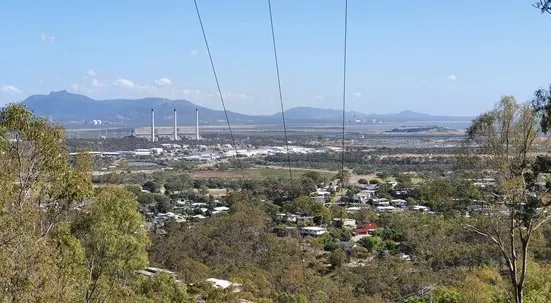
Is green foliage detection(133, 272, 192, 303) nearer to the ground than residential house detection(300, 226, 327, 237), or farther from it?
farther from it

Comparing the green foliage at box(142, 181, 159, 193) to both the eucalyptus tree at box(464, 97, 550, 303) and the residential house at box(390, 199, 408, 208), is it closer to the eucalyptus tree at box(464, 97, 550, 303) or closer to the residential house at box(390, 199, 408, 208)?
the residential house at box(390, 199, 408, 208)

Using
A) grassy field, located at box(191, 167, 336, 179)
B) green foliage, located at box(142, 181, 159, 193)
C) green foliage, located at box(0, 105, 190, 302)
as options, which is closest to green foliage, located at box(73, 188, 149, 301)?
green foliage, located at box(0, 105, 190, 302)

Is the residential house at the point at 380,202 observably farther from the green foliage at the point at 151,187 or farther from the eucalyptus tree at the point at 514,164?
the eucalyptus tree at the point at 514,164

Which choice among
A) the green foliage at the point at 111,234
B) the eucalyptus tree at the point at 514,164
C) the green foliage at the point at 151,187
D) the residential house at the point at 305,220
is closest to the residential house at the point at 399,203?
the residential house at the point at 305,220

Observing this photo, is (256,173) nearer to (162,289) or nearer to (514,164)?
(162,289)

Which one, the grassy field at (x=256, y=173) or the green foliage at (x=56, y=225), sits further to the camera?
the grassy field at (x=256, y=173)

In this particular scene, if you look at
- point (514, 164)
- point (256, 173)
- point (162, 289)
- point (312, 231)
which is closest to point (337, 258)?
point (312, 231)

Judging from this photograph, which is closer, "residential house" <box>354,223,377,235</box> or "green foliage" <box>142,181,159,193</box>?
"residential house" <box>354,223,377,235</box>

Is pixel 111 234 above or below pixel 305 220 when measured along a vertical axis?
above

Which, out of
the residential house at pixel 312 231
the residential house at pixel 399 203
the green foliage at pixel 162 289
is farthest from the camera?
the residential house at pixel 399 203

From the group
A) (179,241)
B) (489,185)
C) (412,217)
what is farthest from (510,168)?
(412,217)

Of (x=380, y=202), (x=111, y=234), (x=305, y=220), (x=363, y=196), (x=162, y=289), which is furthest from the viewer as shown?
(x=363, y=196)
